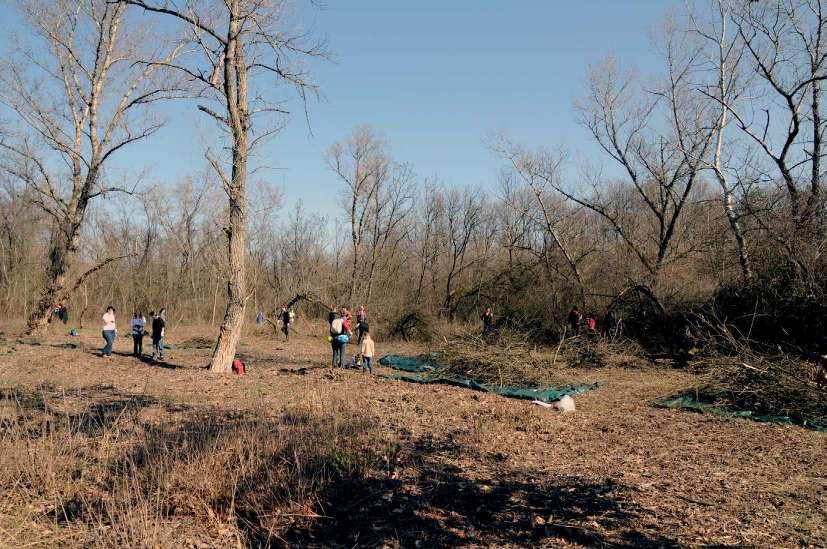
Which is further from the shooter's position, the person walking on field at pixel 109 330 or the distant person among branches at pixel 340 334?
the person walking on field at pixel 109 330

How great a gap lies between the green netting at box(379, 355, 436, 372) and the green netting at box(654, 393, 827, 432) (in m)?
5.65

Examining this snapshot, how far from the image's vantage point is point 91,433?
7520 millimetres

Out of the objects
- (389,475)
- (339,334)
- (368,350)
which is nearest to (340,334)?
(339,334)

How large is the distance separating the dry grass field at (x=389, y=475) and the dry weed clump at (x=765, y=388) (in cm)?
87

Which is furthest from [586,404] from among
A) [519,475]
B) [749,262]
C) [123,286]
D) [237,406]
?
[123,286]

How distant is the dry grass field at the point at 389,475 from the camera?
498cm

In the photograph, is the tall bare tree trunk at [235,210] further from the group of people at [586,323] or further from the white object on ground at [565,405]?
the group of people at [586,323]

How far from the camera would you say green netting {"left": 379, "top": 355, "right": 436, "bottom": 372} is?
15.4m

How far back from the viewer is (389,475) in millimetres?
6383

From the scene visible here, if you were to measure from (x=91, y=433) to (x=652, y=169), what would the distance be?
1971 centimetres

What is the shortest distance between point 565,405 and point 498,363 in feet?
9.02

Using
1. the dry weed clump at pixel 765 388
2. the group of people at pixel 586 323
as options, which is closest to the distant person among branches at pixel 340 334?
the dry weed clump at pixel 765 388

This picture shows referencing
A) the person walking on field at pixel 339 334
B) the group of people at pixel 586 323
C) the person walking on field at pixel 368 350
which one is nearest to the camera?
the person walking on field at pixel 368 350

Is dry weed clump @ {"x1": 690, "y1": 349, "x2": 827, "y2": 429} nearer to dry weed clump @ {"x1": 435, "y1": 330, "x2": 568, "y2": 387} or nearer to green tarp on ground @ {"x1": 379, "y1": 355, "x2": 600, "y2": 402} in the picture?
green tarp on ground @ {"x1": 379, "y1": 355, "x2": 600, "y2": 402}
